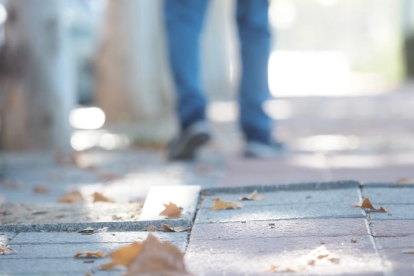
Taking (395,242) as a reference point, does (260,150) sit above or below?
below

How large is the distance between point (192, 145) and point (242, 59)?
62 centimetres

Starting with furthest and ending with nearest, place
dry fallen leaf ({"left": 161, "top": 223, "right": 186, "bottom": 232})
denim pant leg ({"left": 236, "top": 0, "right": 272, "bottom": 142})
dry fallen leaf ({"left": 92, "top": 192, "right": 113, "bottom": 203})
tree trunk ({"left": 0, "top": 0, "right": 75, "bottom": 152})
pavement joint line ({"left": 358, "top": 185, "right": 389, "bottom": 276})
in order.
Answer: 1. tree trunk ({"left": 0, "top": 0, "right": 75, "bottom": 152})
2. denim pant leg ({"left": 236, "top": 0, "right": 272, "bottom": 142})
3. dry fallen leaf ({"left": 92, "top": 192, "right": 113, "bottom": 203})
4. dry fallen leaf ({"left": 161, "top": 223, "right": 186, "bottom": 232})
5. pavement joint line ({"left": 358, "top": 185, "right": 389, "bottom": 276})

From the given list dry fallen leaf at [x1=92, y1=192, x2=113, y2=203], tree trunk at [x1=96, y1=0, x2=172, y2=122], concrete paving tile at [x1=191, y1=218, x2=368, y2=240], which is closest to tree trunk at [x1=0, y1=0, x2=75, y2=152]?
dry fallen leaf at [x1=92, y1=192, x2=113, y2=203]

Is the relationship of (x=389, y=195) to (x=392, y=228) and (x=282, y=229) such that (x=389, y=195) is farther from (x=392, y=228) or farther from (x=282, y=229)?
(x=282, y=229)

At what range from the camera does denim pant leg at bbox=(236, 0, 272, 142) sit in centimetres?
424

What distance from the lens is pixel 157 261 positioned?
1721 millimetres

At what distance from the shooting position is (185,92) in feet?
13.5

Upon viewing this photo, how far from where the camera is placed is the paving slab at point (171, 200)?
7.92ft

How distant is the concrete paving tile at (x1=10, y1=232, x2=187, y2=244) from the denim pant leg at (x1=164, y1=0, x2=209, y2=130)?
1.95 meters

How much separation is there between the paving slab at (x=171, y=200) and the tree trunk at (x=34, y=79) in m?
2.52

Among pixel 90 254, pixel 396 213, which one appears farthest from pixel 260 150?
pixel 90 254

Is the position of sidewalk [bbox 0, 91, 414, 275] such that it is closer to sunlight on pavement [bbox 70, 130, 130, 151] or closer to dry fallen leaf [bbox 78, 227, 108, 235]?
dry fallen leaf [bbox 78, 227, 108, 235]

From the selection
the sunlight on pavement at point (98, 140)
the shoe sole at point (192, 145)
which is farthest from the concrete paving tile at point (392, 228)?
the sunlight on pavement at point (98, 140)

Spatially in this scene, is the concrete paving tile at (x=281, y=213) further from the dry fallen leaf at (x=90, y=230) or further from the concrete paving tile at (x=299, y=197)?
the dry fallen leaf at (x=90, y=230)
